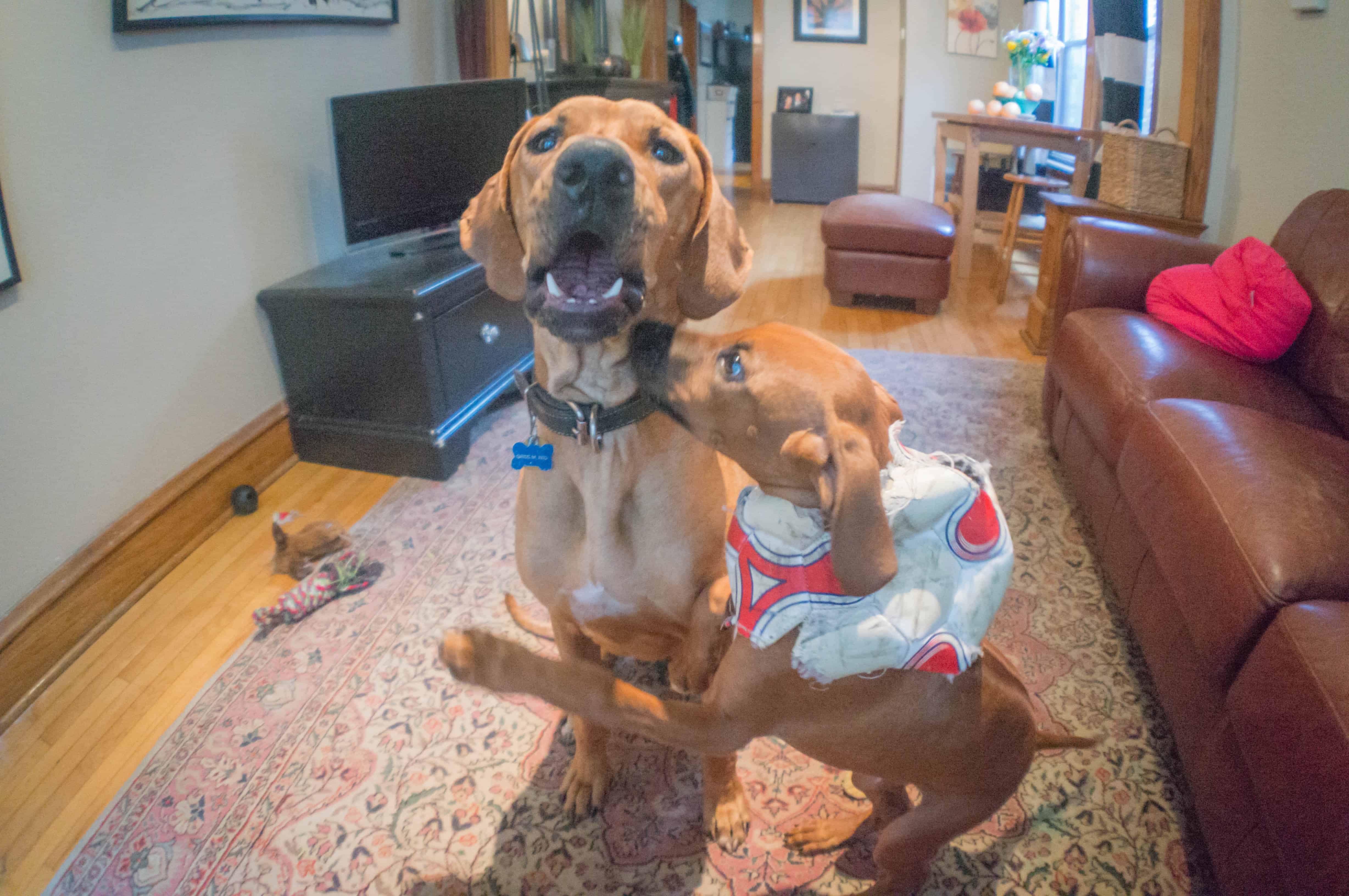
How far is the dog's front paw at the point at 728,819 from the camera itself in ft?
4.72

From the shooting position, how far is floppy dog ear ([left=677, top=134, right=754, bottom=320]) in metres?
1.26

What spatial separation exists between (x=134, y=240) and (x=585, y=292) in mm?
1820

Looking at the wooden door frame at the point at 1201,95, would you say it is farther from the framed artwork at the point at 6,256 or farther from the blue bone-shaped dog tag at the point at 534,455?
the framed artwork at the point at 6,256

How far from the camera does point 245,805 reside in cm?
154

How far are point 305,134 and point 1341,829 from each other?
11.0 feet

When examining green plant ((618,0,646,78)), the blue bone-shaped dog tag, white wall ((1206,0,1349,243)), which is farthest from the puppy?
green plant ((618,0,646,78))

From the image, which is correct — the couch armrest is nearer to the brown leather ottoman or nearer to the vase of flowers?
the brown leather ottoman

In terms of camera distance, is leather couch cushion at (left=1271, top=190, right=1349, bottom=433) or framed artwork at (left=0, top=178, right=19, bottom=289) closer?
framed artwork at (left=0, top=178, right=19, bottom=289)

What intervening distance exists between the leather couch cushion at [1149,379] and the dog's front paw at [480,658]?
1.67 meters

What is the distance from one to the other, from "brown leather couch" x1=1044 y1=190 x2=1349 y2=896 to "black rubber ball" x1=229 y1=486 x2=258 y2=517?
259 centimetres

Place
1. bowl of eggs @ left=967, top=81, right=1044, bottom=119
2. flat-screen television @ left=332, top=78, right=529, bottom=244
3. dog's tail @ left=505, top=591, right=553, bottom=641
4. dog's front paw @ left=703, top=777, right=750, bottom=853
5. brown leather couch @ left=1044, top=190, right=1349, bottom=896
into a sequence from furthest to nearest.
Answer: bowl of eggs @ left=967, top=81, right=1044, bottom=119 → flat-screen television @ left=332, top=78, right=529, bottom=244 → dog's tail @ left=505, top=591, right=553, bottom=641 → dog's front paw @ left=703, top=777, right=750, bottom=853 → brown leather couch @ left=1044, top=190, right=1349, bottom=896

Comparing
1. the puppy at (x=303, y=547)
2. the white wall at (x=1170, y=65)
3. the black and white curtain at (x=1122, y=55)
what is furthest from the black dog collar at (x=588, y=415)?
the black and white curtain at (x=1122, y=55)

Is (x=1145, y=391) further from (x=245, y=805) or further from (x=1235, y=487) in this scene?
(x=245, y=805)

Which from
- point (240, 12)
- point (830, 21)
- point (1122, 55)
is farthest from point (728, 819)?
point (830, 21)
